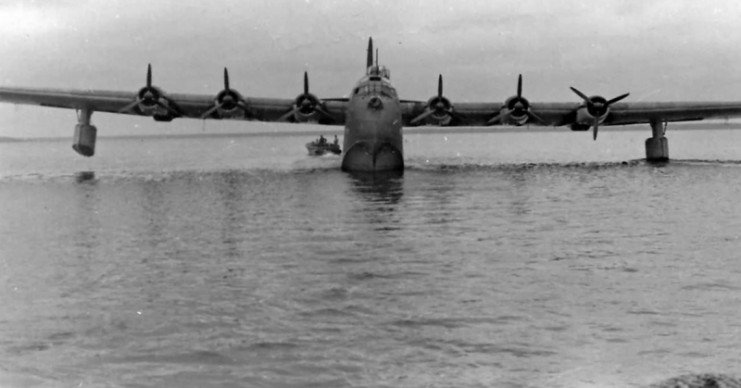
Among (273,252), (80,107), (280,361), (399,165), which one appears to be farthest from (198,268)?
(80,107)

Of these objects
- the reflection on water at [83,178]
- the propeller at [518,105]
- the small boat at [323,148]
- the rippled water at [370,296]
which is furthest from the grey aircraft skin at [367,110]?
the small boat at [323,148]

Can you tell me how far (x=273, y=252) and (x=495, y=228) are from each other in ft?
23.8

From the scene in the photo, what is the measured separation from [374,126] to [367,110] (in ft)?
3.53

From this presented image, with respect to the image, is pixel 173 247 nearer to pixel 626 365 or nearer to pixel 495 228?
pixel 495 228

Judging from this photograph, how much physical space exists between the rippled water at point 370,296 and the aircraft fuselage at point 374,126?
59.2ft

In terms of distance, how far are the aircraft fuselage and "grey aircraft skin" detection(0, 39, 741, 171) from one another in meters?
0.06

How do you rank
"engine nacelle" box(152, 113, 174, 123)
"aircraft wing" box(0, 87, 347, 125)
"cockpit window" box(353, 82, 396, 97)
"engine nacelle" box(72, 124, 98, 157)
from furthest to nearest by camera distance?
1. "engine nacelle" box(72, 124, 98, 157)
2. "engine nacelle" box(152, 113, 174, 123)
3. "aircraft wing" box(0, 87, 347, 125)
4. "cockpit window" box(353, 82, 396, 97)

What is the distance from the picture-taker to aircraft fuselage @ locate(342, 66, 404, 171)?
145 ft

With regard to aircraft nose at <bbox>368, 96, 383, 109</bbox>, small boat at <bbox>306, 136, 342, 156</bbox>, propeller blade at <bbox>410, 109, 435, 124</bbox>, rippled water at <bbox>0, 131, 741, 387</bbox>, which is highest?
aircraft nose at <bbox>368, 96, 383, 109</bbox>

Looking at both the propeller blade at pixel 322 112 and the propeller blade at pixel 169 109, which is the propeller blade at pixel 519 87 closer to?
the propeller blade at pixel 322 112

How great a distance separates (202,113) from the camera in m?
49.9

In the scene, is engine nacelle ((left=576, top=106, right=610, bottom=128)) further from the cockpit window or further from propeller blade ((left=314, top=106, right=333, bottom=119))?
propeller blade ((left=314, top=106, right=333, bottom=119))

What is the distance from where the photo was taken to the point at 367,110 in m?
44.2

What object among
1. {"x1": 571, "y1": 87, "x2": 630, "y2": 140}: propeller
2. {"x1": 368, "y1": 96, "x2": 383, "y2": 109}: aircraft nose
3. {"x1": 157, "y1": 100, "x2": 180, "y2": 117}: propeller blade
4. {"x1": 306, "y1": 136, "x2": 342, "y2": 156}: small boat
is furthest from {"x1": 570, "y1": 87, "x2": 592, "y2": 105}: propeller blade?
{"x1": 306, "y1": 136, "x2": 342, "y2": 156}: small boat
